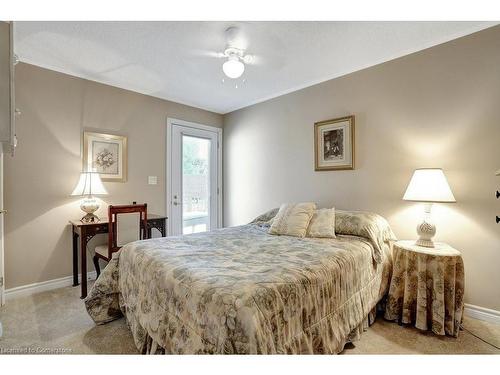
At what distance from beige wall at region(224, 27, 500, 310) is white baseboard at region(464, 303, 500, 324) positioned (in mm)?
40

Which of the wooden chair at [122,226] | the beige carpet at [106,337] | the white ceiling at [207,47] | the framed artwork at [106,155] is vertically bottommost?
the beige carpet at [106,337]

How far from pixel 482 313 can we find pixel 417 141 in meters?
1.54

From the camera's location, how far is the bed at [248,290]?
3.68 ft

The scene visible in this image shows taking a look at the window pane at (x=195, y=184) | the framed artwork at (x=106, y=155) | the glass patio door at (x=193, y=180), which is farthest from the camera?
the window pane at (x=195, y=184)

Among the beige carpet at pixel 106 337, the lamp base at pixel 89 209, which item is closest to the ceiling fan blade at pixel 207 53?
the lamp base at pixel 89 209

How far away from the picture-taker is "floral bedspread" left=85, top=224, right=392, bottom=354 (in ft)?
3.67

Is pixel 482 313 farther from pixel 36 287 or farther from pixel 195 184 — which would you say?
pixel 36 287

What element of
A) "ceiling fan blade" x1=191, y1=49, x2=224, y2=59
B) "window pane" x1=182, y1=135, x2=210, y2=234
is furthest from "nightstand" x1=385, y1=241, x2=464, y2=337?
"window pane" x1=182, y1=135, x2=210, y2=234

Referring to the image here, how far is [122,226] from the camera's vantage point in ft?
8.46

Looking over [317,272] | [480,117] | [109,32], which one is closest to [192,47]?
[109,32]

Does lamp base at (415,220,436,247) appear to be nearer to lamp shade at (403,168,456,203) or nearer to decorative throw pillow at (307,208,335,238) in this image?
lamp shade at (403,168,456,203)

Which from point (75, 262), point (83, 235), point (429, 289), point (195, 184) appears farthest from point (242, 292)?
point (195, 184)

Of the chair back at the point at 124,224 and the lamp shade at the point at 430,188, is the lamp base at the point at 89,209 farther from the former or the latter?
the lamp shade at the point at 430,188
